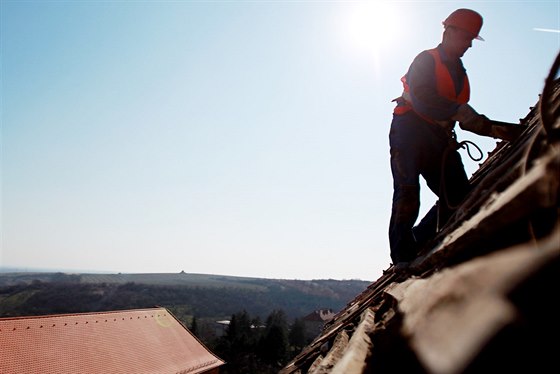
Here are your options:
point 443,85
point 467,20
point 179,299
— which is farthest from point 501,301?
point 179,299

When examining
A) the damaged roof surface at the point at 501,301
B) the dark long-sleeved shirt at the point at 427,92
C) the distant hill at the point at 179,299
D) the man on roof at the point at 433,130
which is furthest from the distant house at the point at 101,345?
the distant hill at the point at 179,299

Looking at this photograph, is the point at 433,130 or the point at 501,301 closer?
the point at 501,301

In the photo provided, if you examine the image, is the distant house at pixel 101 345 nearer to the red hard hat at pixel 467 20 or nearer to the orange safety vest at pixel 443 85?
the orange safety vest at pixel 443 85

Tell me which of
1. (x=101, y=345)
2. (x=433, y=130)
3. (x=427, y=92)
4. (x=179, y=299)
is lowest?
(x=179, y=299)

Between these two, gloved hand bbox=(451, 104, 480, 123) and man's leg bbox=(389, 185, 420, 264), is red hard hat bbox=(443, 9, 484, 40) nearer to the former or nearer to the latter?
gloved hand bbox=(451, 104, 480, 123)

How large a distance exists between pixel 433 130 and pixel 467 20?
96cm

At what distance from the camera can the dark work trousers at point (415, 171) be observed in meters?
3.30

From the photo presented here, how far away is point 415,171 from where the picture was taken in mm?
3324

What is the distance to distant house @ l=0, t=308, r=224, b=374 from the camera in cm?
1881

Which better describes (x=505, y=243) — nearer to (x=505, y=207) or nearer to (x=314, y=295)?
(x=505, y=207)

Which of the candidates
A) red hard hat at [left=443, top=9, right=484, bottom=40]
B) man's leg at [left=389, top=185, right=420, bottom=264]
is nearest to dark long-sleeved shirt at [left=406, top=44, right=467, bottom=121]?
red hard hat at [left=443, top=9, right=484, bottom=40]

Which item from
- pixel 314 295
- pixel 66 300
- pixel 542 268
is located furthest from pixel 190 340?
pixel 314 295

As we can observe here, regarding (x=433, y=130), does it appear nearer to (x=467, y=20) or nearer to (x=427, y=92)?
(x=427, y=92)

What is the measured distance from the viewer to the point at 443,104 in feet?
10.4
